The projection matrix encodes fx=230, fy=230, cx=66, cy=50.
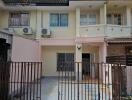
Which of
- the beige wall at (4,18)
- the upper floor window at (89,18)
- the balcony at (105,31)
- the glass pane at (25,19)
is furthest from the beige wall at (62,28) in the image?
the beige wall at (4,18)

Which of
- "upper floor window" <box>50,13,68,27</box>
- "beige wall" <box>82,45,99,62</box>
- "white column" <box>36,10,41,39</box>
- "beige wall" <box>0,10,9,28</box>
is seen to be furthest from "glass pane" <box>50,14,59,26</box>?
"beige wall" <box>0,10,9,28</box>

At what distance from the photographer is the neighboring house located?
20.2 metres

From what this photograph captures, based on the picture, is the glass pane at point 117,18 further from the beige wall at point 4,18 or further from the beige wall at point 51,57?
the beige wall at point 4,18

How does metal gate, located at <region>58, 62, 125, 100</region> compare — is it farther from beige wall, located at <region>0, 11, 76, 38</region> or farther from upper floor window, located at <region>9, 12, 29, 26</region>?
upper floor window, located at <region>9, 12, 29, 26</region>

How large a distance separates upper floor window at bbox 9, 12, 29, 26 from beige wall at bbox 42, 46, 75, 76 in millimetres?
3207

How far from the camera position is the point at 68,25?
2241 centimetres

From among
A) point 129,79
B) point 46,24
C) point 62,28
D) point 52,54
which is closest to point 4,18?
point 46,24

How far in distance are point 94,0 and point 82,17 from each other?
265cm

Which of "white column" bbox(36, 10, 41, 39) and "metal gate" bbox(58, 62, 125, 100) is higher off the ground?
"white column" bbox(36, 10, 41, 39)

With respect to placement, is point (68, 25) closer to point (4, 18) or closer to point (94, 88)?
point (4, 18)

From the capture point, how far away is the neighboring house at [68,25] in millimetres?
20203

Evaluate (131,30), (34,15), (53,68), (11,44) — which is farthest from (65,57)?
(11,44)

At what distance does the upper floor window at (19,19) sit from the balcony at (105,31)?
5.84 m

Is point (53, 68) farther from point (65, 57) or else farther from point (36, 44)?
point (36, 44)
